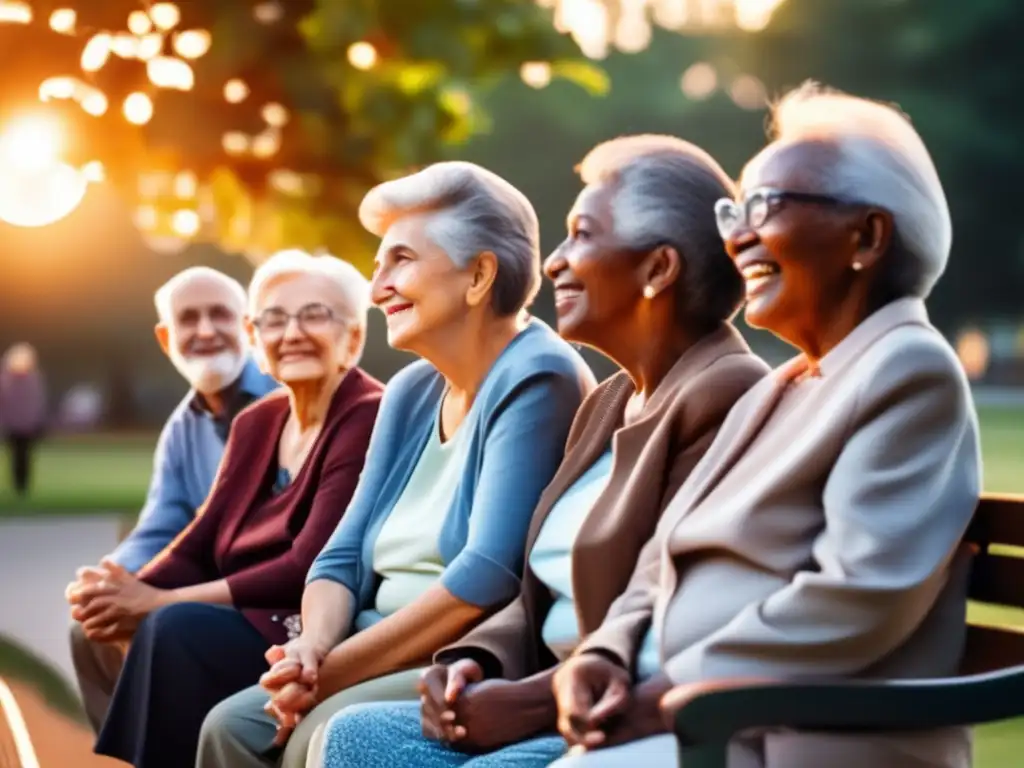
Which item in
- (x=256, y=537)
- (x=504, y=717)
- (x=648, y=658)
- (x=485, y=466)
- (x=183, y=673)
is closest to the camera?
(x=648, y=658)

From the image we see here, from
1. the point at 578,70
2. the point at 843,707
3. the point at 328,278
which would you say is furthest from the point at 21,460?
the point at 843,707

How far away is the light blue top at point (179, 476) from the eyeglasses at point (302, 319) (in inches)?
46.6

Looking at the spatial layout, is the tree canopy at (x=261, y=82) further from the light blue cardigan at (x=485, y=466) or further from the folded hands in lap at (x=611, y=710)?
the folded hands in lap at (x=611, y=710)

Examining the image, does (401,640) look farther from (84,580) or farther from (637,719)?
(84,580)

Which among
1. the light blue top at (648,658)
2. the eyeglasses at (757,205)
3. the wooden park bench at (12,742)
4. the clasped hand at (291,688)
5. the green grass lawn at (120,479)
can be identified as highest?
the eyeglasses at (757,205)

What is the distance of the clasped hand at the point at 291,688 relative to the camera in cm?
394

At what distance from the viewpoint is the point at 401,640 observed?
3908 mm

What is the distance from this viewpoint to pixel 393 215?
414 centimetres

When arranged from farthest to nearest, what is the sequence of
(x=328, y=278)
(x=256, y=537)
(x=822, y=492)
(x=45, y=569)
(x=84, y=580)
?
(x=45, y=569)
(x=84, y=580)
(x=328, y=278)
(x=256, y=537)
(x=822, y=492)

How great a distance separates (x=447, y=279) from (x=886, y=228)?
4.43 ft

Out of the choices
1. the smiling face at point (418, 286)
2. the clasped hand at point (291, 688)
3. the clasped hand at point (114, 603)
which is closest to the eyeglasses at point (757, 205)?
the smiling face at point (418, 286)

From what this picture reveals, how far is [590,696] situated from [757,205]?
80 cm

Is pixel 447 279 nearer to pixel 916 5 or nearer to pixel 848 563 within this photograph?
pixel 848 563

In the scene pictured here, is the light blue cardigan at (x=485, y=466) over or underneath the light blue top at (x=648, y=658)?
over
